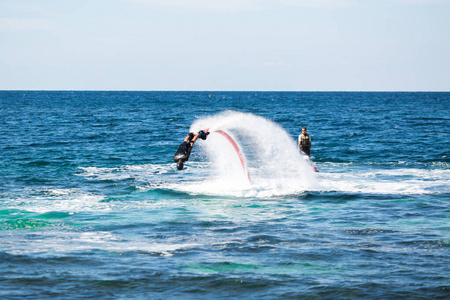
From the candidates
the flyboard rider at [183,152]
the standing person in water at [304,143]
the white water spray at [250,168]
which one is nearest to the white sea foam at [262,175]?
the white water spray at [250,168]

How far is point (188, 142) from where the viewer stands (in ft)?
65.1

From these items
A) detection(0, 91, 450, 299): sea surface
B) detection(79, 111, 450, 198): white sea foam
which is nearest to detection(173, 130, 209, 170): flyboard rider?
detection(79, 111, 450, 198): white sea foam

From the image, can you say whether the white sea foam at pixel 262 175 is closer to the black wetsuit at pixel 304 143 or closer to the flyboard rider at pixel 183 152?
the black wetsuit at pixel 304 143

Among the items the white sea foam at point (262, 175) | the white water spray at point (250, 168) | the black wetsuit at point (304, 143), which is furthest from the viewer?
the black wetsuit at point (304, 143)

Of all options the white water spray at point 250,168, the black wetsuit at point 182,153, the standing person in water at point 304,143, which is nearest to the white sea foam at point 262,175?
the white water spray at point 250,168

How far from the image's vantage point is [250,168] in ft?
99.4

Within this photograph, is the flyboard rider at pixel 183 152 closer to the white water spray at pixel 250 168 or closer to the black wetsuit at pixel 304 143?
the white water spray at pixel 250 168

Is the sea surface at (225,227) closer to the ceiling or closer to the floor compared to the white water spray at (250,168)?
closer to the floor

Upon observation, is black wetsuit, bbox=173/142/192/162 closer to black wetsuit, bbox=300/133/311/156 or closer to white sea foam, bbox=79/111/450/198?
white sea foam, bbox=79/111/450/198

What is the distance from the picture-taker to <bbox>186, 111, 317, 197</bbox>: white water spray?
22767mm

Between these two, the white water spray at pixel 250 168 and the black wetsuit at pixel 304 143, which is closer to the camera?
the white water spray at pixel 250 168

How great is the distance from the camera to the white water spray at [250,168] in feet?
74.7

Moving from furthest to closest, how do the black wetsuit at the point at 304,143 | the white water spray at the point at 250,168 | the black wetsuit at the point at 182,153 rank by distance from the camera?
the black wetsuit at the point at 304,143 < the white water spray at the point at 250,168 < the black wetsuit at the point at 182,153

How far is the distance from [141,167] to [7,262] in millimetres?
18763
